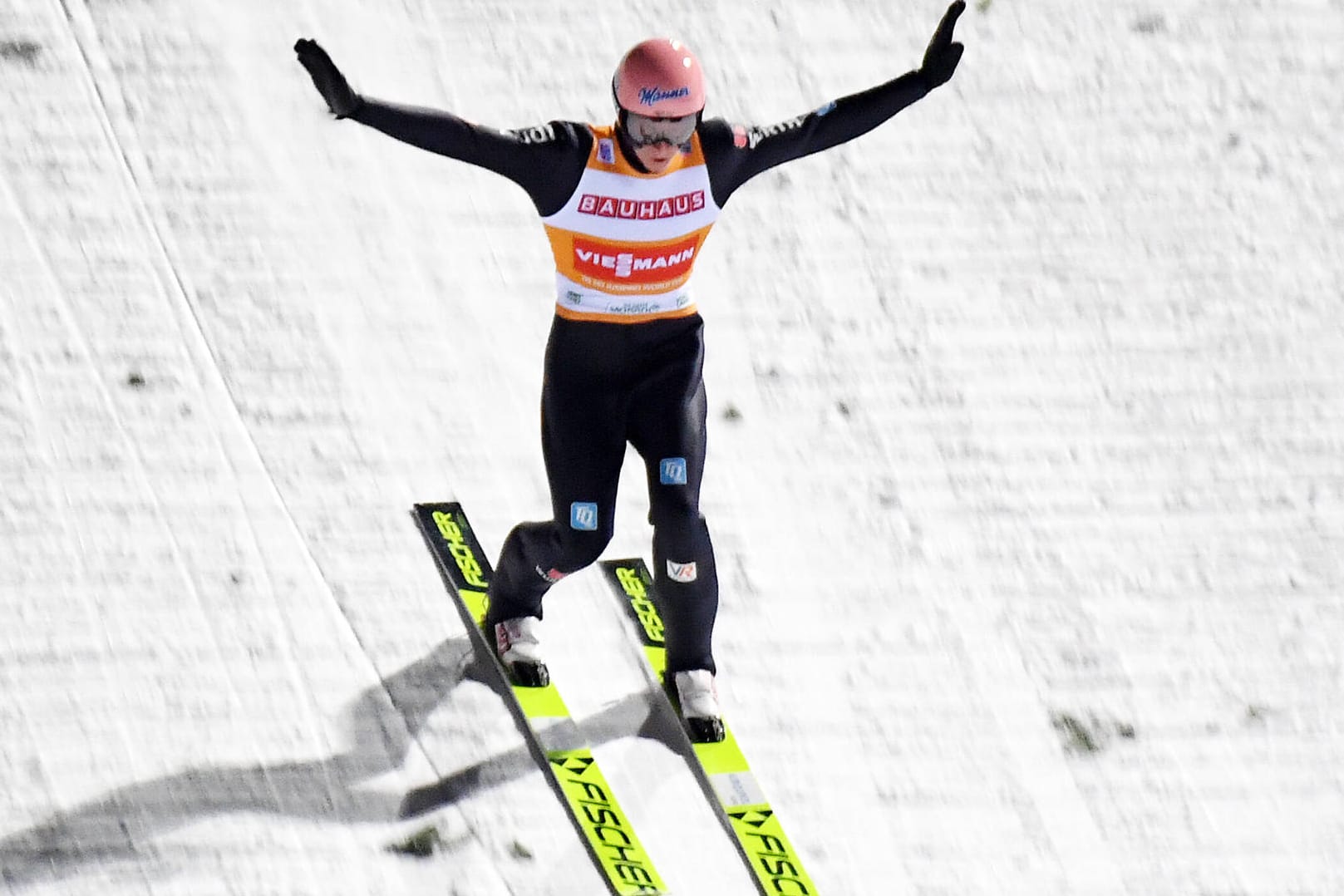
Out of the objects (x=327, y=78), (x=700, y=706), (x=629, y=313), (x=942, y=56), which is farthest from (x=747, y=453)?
(x=327, y=78)

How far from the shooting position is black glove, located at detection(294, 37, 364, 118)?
12.5 feet

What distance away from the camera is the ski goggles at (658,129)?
4.09m

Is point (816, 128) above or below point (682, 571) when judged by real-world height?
above

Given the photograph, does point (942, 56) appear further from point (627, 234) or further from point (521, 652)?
point (521, 652)

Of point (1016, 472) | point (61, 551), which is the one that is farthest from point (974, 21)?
point (61, 551)

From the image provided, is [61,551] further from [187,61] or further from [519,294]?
[187,61]

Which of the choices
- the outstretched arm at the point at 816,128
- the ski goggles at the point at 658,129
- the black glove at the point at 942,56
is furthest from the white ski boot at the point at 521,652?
the black glove at the point at 942,56

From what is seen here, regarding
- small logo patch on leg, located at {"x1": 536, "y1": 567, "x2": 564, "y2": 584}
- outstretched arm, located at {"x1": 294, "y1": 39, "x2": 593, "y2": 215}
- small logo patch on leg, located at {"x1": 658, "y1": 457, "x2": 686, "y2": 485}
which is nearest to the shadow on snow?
Answer: small logo patch on leg, located at {"x1": 536, "y1": 567, "x2": 564, "y2": 584}

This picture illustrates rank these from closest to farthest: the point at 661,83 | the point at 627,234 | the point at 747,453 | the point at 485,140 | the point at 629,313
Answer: the point at 661,83 → the point at 485,140 → the point at 627,234 → the point at 629,313 → the point at 747,453

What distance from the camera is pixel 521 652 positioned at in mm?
4879

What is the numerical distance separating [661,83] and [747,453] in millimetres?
2081

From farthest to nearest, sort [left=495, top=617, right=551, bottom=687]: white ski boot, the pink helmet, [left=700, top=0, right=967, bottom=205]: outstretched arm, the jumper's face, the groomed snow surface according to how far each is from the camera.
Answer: [left=495, top=617, right=551, bottom=687]: white ski boot < the groomed snow surface < [left=700, top=0, right=967, bottom=205]: outstretched arm < the jumper's face < the pink helmet

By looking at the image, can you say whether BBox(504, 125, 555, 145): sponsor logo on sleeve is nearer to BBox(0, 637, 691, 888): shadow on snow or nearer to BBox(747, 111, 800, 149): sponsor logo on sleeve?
BBox(747, 111, 800, 149): sponsor logo on sleeve

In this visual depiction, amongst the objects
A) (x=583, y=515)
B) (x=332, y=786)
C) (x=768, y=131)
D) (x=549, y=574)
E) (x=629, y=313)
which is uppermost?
(x=768, y=131)
